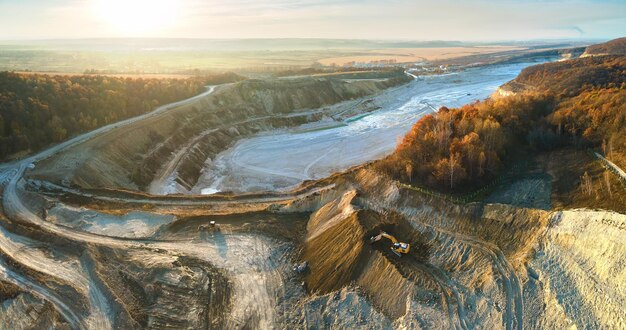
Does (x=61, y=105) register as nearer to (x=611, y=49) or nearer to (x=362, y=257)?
(x=362, y=257)

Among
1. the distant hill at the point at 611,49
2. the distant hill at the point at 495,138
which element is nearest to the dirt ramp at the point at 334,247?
the distant hill at the point at 495,138

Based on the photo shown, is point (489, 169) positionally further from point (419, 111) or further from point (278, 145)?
point (419, 111)

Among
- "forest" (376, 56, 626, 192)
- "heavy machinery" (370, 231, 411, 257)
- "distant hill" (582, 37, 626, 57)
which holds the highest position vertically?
"distant hill" (582, 37, 626, 57)

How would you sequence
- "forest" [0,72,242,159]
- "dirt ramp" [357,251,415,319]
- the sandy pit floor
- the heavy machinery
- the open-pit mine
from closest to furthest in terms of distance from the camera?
1. the open-pit mine
2. "dirt ramp" [357,251,415,319]
3. the heavy machinery
4. "forest" [0,72,242,159]
5. the sandy pit floor

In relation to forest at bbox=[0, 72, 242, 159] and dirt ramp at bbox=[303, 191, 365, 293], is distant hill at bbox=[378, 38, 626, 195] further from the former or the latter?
forest at bbox=[0, 72, 242, 159]

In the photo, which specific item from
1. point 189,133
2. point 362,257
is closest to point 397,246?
point 362,257

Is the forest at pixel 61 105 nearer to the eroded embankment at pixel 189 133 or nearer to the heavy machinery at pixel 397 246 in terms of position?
the eroded embankment at pixel 189 133

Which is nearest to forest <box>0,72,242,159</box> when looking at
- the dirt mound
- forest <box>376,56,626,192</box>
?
the dirt mound
